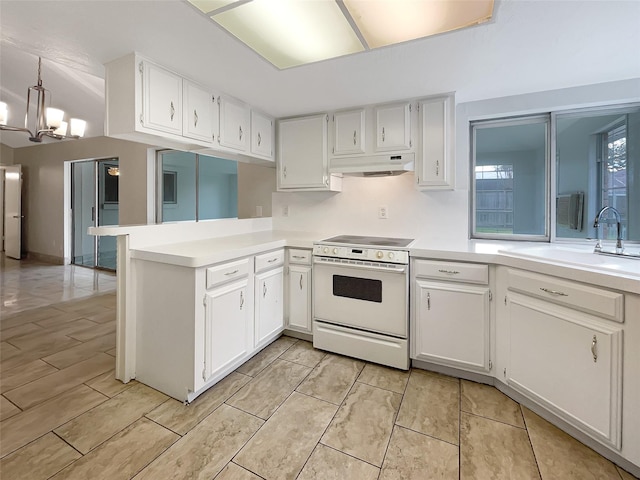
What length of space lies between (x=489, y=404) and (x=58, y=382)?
2.87m

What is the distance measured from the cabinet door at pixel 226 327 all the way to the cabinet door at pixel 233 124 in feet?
4.06

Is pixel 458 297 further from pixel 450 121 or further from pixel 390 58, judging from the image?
pixel 390 58

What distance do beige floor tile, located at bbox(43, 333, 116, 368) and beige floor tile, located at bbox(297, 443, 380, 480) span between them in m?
2.07

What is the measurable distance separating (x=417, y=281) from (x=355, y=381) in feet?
2.78

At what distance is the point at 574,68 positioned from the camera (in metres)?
2.06

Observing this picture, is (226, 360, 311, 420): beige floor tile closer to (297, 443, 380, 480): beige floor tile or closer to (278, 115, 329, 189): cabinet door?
(297, 443, 380, 480): beige floor tile

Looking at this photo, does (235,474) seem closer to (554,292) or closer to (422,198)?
(554,292)

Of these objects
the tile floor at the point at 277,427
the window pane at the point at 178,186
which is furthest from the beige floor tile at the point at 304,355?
the window pane at the point at 178,186

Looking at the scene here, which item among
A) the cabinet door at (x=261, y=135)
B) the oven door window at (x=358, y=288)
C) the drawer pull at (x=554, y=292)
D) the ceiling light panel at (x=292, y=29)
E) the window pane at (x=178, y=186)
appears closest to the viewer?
the ceiling light panel at (x=292, y=29)

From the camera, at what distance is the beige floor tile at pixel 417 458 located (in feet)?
4.62

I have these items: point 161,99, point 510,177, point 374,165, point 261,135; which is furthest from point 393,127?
point 161,99

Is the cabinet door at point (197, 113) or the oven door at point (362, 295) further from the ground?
the cabinet door at point (197, 113)

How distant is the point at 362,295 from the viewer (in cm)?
242

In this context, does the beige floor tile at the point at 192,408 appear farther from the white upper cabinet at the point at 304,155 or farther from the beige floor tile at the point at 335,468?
the white upper cabinet at the point at 304,155
